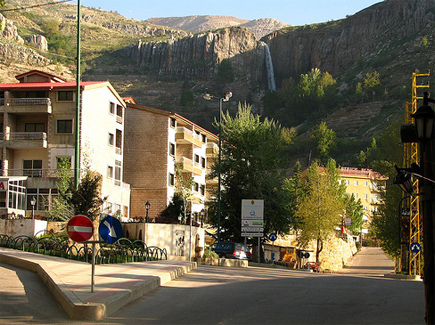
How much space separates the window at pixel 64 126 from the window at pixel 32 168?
327 centimetres

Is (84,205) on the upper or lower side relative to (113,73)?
lower

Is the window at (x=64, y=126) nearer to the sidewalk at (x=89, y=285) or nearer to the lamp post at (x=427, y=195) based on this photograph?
the sidewalk at (x=89, y=285)

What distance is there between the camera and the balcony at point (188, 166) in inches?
2569

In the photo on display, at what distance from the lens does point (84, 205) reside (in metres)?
24.8

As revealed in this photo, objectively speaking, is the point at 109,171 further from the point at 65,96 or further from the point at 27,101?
the point at 27,101

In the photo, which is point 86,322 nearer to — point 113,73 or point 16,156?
point 16,156

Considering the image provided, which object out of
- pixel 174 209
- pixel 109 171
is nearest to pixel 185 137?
pixel 174 209

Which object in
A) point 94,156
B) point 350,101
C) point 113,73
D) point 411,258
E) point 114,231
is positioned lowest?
point 411,258

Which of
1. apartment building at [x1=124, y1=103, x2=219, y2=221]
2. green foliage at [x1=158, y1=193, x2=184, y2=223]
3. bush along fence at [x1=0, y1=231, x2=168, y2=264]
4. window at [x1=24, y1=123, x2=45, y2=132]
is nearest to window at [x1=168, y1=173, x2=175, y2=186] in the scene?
apartment building at [x1=124, y1=103, x2=219, y2=221]

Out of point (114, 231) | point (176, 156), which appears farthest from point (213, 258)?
point (176, 156)

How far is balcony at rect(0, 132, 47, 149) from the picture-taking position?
171 ft

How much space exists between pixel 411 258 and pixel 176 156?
32466 mm

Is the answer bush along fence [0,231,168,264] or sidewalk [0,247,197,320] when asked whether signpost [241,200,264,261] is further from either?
sidewalk [0,247,197,320]

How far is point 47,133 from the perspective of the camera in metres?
52.9
